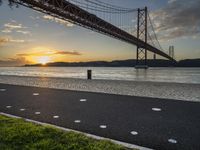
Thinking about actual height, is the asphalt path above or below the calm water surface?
above

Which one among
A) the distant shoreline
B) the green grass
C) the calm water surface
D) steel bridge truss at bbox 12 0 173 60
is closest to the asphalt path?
the green grass

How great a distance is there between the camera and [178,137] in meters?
3.85

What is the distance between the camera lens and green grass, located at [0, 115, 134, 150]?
3189 mm

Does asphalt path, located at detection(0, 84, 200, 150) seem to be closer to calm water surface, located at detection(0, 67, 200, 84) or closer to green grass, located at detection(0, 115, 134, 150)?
green grass, located at detection(0, 115, 134, 150)

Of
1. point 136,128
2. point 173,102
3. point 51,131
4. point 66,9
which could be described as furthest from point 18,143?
point 66,9

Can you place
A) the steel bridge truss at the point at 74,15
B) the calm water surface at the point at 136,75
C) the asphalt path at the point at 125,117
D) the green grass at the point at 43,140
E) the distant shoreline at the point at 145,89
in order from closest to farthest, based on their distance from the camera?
the green grass at the point at 43,140 → the asphalt path at the point at 125,117 → the distant shoreline at the point at 145,89 → the steel bridge truss at the point at 74,15 → the calm water surface at the point at 136,75

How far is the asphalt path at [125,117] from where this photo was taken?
380cm

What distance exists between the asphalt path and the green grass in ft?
1.81

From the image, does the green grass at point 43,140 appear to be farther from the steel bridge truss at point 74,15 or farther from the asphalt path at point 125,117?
the steel bridge truss at point 74,15

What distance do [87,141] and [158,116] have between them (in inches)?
93.5

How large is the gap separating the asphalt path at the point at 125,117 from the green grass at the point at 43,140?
551 millimetres

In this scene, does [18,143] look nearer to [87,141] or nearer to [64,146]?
[64,146]

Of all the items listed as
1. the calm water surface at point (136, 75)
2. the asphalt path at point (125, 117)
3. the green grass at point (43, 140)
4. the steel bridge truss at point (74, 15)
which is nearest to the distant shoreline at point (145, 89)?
the asphalt path at point (125, 117)

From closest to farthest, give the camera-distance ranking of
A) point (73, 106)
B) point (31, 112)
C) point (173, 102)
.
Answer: point (31, 112) < point (73, 106) < point (173, 102)
